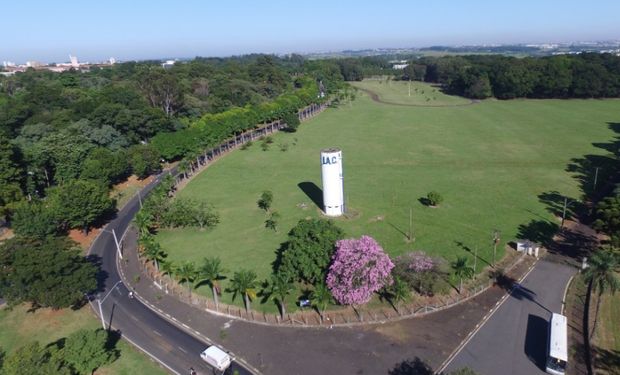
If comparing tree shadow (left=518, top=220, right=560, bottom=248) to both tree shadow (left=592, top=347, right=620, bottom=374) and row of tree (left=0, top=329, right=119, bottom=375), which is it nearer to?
tree shadow (left=592, top=347, right=620, bottom=374)

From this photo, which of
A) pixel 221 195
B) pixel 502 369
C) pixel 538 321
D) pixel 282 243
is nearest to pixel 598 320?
pixel 538 321

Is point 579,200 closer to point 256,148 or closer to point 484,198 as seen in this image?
point 484,198

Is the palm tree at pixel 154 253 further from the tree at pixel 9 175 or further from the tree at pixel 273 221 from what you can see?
the tree at pixel 9 175

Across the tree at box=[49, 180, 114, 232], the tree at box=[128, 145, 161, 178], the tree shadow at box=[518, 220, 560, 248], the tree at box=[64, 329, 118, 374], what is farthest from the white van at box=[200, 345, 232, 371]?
the tree at box=[128, 145, 161, 178]

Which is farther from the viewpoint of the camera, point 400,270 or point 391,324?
point 400,270

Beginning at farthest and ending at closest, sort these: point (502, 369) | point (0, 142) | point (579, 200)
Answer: point (0, 142)
point (579, 200)
point (502, 369)

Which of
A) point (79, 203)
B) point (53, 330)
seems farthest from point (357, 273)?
point (79, 203)

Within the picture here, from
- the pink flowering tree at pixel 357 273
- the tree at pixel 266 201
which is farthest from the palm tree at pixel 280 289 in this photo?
the tree at pixel 266 201
